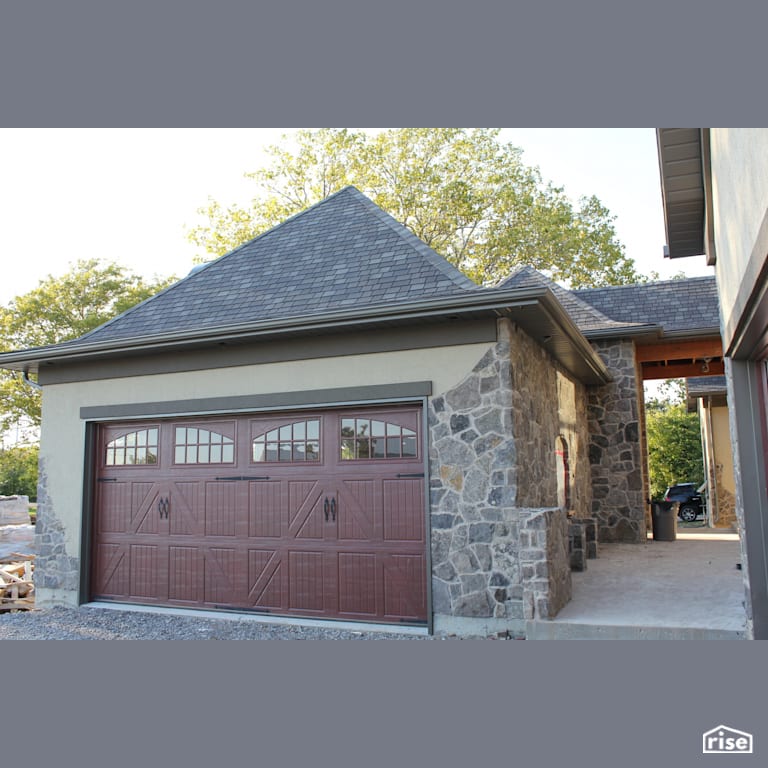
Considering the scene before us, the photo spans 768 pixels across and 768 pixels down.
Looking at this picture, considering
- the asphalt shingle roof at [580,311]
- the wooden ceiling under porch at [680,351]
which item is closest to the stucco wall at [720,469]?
the wooden ceiling under porch at [680,351]

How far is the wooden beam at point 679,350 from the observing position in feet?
50.0

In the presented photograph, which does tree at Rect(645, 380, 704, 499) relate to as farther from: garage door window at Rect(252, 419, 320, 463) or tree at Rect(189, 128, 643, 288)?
garage door window at Rect(252, 419, 320, 463)

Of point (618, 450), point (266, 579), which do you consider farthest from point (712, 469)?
point (266, 579)

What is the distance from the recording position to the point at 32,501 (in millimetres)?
33812

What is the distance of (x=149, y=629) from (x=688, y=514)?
20.1 m

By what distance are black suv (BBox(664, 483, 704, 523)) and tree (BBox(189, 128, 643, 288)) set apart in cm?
875

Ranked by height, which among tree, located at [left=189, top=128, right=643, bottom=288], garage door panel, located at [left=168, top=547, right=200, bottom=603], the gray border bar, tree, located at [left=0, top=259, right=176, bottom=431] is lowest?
garage door panel, located at [left=168, top=547, right=200, bottom=603]

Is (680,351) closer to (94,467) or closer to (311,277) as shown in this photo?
(311,277)

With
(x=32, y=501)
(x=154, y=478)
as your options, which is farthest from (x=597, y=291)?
(x=32, y=501)

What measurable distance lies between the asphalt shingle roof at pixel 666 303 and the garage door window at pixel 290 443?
917cm

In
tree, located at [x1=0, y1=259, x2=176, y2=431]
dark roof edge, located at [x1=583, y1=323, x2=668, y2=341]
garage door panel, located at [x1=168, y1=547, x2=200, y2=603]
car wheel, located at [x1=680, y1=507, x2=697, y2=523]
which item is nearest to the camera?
garage door panel, located at [x1=168, y1=547, x2=200, y2=603]

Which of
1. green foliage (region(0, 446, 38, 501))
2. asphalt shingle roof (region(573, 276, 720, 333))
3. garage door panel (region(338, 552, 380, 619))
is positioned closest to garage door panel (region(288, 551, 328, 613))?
garage door panel (region(338, 552, 380, 619))

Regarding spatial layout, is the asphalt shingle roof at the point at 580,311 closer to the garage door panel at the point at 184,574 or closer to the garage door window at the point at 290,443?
the garage door window at the point at 290,443

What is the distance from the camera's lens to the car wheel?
23.8 metres
